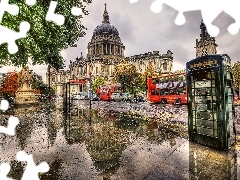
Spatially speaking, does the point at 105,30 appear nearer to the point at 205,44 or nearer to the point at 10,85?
the point at 205,44

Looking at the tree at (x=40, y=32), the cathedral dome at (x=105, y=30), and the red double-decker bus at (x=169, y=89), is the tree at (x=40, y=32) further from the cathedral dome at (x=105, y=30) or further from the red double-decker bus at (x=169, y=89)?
the cathedral dome at (x=105, y=30)

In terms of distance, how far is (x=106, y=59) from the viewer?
90.5 m

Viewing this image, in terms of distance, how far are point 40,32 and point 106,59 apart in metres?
84.8

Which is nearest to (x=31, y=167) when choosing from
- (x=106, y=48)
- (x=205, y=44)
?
(x=205, y=44)

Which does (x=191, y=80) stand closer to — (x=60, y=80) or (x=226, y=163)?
(x=226, y=163)

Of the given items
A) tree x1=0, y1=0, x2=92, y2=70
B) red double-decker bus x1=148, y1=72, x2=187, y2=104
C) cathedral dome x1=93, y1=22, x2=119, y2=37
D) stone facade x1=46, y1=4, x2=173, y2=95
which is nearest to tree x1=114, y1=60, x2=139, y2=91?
red double-decker bus x1=148, y1=72, x2=187, y2=104

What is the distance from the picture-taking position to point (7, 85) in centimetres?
4028

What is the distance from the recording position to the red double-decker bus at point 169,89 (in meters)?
23.4

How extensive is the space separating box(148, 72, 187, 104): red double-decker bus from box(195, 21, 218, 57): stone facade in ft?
158

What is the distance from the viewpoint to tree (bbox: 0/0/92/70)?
19.1 feet

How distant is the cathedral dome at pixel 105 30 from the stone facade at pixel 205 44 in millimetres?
44631

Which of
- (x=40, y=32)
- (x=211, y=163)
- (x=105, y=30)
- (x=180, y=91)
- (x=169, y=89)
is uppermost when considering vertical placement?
(x=105, y=30)

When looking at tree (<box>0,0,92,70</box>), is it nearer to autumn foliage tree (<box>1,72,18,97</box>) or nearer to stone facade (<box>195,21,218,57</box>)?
autumn foliage tree (<box>1,72,18,97</box>)

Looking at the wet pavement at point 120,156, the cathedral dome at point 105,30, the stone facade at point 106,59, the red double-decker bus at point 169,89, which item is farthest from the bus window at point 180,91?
the cathedral dome at point 105,30
